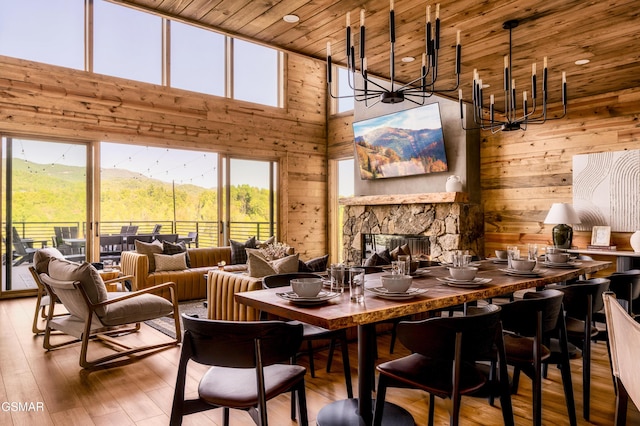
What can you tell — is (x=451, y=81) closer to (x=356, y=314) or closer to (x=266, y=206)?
(x=356, y=314)

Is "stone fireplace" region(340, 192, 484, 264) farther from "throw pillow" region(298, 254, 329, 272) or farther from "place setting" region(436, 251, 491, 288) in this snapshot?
"place setting" region(436, 251, 491, 288)

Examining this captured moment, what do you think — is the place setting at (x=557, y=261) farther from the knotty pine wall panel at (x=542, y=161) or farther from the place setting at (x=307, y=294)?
the knotty pine wall panel at (x=542, y=161)

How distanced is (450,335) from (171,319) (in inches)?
153

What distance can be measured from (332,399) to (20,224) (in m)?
5.67

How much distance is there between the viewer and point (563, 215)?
5277 millimetres

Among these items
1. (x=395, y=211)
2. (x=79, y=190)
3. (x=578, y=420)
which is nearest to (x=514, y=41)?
(x=578, y=420)

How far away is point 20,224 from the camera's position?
6.32 m

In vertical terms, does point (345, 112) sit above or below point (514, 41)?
above

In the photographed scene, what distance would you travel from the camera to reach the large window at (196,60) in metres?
7.60

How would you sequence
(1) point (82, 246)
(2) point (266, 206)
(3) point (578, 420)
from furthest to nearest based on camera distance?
(2) point (266, 206) < (1) point (82, 246) < (3) point (578, 420)

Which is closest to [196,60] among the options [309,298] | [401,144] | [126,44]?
[126,44]

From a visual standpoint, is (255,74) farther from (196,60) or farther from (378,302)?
(378,302)

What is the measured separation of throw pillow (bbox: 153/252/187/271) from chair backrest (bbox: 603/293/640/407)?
17.8ft

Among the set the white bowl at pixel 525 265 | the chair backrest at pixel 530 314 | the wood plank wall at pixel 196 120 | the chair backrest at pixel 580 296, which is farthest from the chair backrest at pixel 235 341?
the wood plank wall at pixel 196 120
